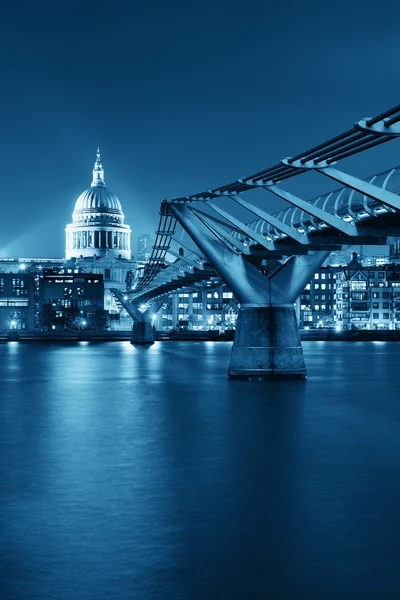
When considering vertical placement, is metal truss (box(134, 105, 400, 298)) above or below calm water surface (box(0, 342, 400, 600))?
above

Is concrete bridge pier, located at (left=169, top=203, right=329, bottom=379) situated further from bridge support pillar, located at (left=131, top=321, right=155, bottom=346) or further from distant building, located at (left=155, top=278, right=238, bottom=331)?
distant building, located at (left=155, top=278, right=238, bottom=331)

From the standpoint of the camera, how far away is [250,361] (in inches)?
1860

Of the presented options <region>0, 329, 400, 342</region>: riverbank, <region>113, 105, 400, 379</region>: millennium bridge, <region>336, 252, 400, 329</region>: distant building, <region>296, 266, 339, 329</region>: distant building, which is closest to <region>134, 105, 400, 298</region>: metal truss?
<region>113, 105, 400, 379</region>: millennium bridge

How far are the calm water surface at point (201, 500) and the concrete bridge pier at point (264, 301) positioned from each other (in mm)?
5314

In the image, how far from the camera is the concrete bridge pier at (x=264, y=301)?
4538cm

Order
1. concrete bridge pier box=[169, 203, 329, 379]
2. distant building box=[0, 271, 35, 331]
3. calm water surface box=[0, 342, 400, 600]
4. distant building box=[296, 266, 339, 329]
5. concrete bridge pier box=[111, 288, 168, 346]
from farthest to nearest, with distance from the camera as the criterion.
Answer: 1. distant building box=[296, 266, 339, 329]
2. distant building box=[0, 271, 35, 331]
3. concrete bridge pier box=[111, 288, 168, 346]
4. concrete bridge pier box=[169, 203, 329, 379]
5. calm water surface box=[0, 342, 400, 600]

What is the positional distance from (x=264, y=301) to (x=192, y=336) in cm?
11558

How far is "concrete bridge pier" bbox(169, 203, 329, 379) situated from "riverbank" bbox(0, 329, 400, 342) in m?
105

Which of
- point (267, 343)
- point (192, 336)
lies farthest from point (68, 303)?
point (267, 343)

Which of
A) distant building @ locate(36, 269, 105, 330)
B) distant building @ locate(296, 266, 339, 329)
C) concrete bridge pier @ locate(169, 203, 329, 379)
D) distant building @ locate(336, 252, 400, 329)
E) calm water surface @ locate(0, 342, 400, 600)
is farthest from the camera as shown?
distant building @ locate(296, 266, 339, 329)

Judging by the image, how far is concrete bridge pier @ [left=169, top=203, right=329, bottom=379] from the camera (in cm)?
4538

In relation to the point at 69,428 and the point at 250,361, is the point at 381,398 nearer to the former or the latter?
the point at 250,361

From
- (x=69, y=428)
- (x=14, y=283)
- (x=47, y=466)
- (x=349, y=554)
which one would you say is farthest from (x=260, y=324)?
(x=14, y=283)

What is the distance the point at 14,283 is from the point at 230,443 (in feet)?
567
